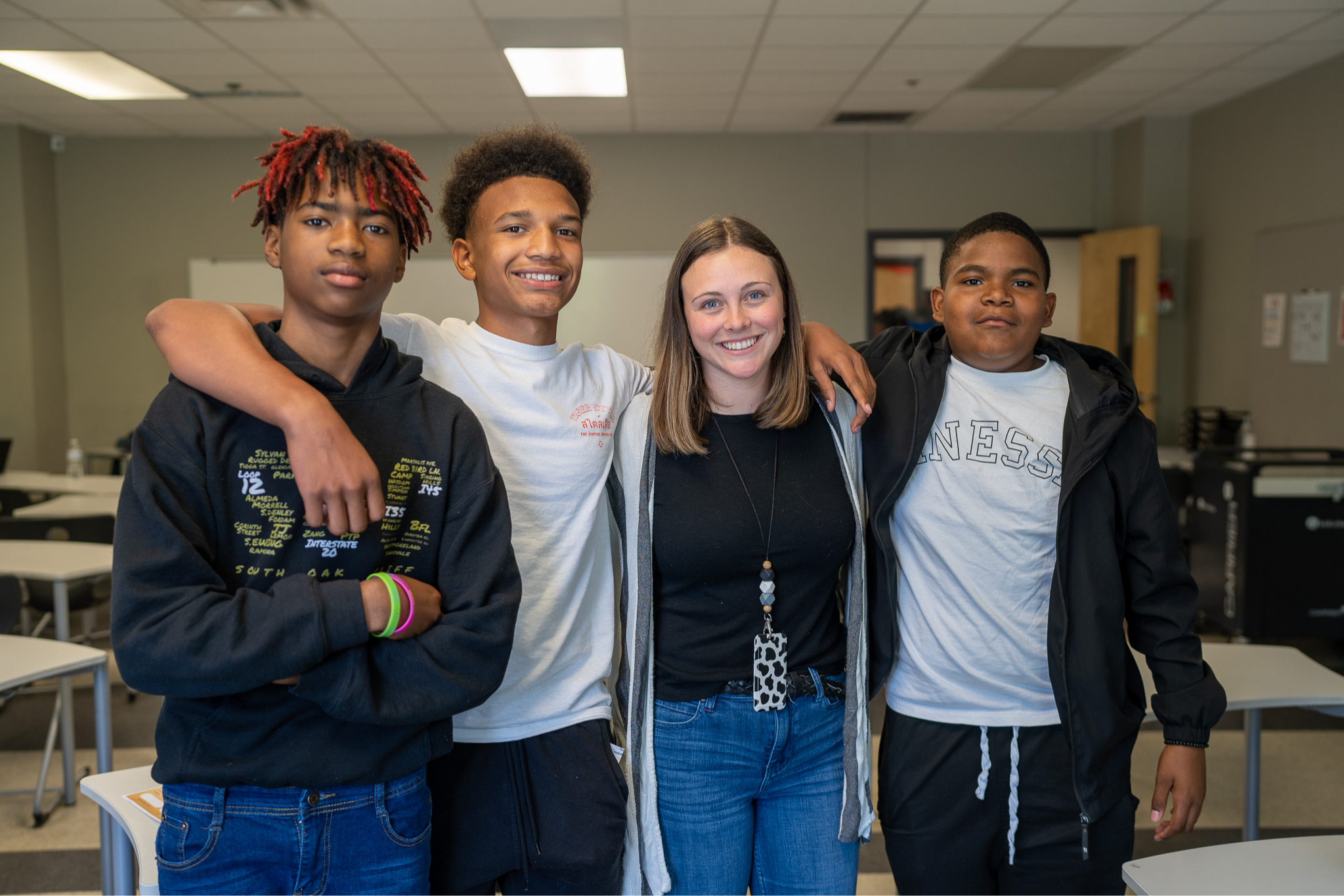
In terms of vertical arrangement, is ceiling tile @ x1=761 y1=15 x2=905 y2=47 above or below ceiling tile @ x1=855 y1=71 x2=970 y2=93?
below

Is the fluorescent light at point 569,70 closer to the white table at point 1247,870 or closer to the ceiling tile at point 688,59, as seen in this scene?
the ceiling tile at point 688,59

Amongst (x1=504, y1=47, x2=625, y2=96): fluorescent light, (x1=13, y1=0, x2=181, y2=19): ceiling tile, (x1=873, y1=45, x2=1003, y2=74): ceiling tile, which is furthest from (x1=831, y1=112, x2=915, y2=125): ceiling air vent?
(x1=13, y1=0, x2=181, y2=19): ceiling tile

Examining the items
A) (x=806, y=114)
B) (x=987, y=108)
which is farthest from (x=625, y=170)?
(x=987, y=108)

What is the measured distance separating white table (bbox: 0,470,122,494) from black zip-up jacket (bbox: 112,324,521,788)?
4.38 m

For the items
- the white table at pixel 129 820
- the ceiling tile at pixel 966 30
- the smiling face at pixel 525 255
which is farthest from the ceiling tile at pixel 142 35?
the white table at pixel 129 820

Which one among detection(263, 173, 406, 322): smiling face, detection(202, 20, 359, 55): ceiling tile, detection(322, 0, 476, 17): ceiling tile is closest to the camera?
detection(263, 173, 406, 322): smiling face

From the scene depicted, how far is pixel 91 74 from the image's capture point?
5602 millimetres

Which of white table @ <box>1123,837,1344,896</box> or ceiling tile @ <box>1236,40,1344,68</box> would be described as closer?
white table @ <box>1123,837,1344,896</box>

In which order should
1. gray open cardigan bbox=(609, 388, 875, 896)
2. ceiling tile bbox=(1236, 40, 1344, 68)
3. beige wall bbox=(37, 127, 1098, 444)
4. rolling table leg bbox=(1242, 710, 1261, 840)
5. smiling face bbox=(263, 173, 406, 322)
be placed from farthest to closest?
1. beige wall bbox=(37, 127, 1098, 444)
2. ceiling tile bbox=(1236, 40, 1344, 68)
3. rolling table leg bbox=(1242, 710, 1261, 840)
4. gray open cardigan bbox=(609, 388, 875, 896)
5. smiling face bbox=(263, 173, 406, 322)

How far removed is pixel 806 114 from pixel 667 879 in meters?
6.36

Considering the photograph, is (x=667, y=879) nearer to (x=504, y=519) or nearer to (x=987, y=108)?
(x=504, y=519)

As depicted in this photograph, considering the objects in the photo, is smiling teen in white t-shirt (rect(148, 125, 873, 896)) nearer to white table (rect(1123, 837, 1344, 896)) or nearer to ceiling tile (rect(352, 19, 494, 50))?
white table (rect(1123, 837, 1344, 896))

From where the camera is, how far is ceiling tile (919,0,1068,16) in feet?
14.8

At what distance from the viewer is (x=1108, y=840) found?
148cm
